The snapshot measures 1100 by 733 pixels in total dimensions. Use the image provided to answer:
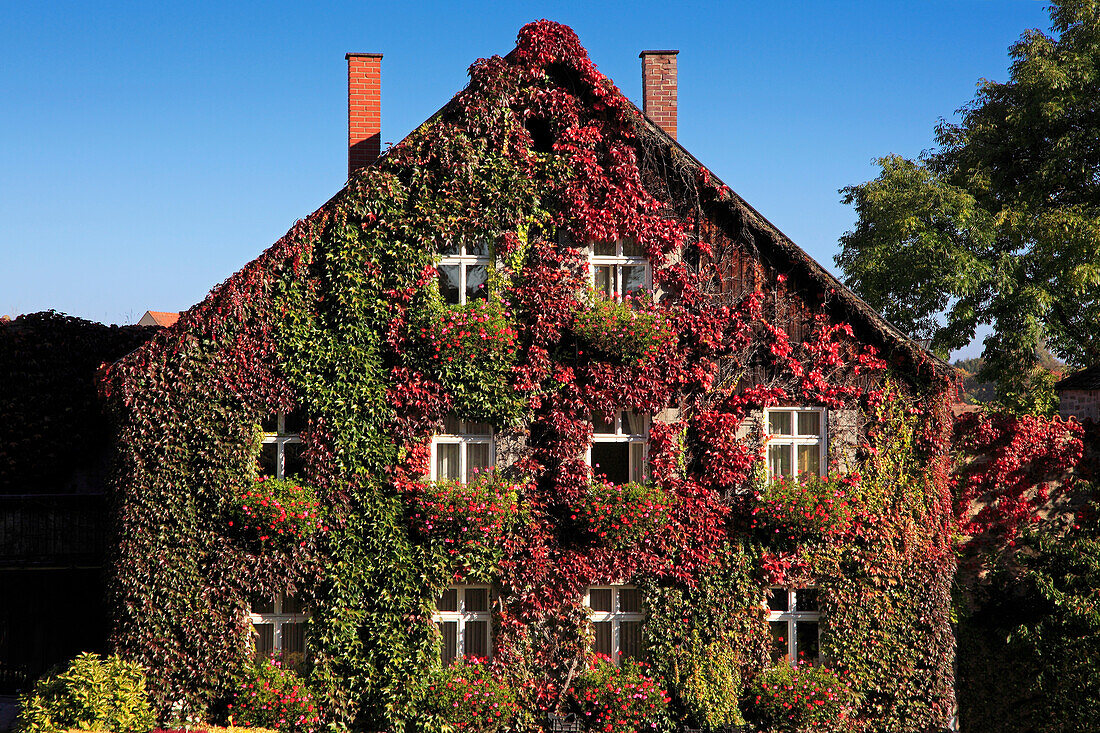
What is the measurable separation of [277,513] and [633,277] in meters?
6.51

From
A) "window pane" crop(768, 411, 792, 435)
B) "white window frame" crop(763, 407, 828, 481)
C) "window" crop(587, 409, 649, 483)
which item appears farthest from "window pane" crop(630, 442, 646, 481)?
"window pane" crop(768, 411, 792, 435)

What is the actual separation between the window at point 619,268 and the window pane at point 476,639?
5541mm

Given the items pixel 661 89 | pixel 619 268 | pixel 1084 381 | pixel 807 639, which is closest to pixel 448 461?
pixel 619 268

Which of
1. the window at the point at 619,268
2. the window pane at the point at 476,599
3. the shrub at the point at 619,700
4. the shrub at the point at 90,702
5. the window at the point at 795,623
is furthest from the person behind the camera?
the window at the point at 619,268

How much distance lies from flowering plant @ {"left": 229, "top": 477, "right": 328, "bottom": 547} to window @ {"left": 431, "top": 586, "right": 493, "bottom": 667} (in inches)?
88.8

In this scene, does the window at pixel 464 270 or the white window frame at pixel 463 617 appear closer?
the white window frame at pixel 463 617

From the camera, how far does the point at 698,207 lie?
14.0 m

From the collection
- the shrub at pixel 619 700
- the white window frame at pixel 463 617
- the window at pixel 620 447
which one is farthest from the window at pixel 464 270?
the shrub at pixel 619 700

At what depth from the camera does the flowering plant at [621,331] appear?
1329 cm

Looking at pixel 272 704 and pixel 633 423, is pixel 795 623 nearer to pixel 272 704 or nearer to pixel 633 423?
pixel 633 423

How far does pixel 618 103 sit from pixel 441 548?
7.33 m

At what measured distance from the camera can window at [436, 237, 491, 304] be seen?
13695 mm

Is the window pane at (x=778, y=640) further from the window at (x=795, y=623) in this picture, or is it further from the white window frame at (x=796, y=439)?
the white window frame at (x=796, y=439)

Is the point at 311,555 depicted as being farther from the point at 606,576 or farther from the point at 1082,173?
the point at 1082,173
